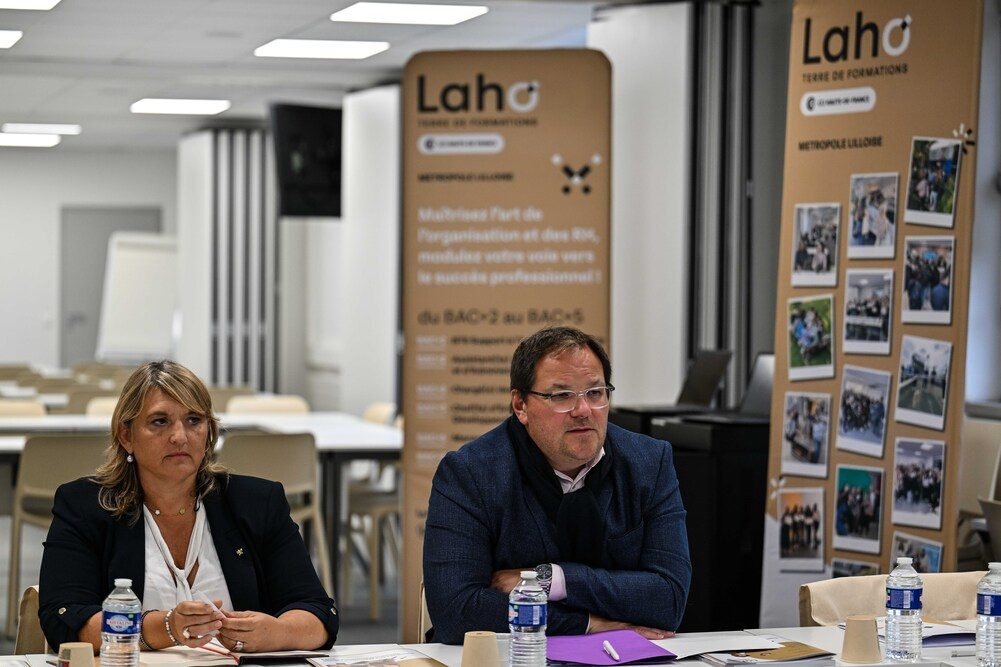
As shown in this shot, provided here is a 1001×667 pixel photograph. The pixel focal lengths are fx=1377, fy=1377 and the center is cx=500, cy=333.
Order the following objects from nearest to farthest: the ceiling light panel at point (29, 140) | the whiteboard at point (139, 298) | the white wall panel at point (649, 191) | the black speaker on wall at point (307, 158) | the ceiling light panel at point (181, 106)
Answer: the white wall panel at point (649, 191), the black speaker on wall at point (307, 158), the ceiling light panel at point (181, 106), the ceiling light panel at point (29, 140), the whiteboard at point (139, 298)

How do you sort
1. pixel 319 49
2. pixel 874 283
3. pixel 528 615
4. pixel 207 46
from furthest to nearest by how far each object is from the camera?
pixel 319 49 < pixel 207 46 < pixel 874 283 < pixel 528 615

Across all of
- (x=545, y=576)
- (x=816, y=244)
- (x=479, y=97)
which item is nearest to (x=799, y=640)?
(x=545, y=576)

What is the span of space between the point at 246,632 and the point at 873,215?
3.13 metres

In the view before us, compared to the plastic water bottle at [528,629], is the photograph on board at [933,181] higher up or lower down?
higher up

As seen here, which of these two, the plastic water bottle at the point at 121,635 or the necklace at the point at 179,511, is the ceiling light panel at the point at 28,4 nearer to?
the necklace at the point at 179,511

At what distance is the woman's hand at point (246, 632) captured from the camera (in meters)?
3.00

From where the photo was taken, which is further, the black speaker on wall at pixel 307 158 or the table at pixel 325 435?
the black speaker on wall at pixel 307 158

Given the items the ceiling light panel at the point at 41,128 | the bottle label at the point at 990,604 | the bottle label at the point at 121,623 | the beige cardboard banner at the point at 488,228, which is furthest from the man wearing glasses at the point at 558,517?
the ceiling light panel at the point at 41,128

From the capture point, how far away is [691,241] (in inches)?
301

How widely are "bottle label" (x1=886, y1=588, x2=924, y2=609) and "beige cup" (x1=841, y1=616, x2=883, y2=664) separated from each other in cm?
14

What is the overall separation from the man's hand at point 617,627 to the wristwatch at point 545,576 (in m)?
0.13

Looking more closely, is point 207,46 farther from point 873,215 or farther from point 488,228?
point 873,215

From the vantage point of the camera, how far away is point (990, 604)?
9.68ft

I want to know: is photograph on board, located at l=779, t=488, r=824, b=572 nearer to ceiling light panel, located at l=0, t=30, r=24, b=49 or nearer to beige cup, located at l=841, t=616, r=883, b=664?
beige cup, located at l=841, t=616, r=883, b=664
